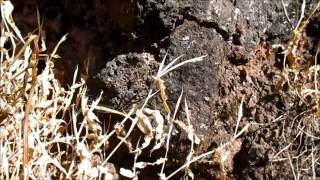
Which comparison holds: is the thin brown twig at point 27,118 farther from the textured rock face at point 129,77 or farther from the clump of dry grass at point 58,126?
the textured rock face at point 129,77

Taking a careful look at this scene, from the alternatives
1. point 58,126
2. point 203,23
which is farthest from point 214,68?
point 58,126

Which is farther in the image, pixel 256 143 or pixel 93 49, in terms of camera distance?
pixel 93 49

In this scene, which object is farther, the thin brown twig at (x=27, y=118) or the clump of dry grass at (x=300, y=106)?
the clump of dry grass at (x=300, y=106)

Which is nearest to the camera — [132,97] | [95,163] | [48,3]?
[95,163]

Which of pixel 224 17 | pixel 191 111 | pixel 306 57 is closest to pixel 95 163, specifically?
pixel 191 111

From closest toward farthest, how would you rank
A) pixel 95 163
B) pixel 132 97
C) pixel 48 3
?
pixel 95 163 → pixel 132 97 → pixel 48 3

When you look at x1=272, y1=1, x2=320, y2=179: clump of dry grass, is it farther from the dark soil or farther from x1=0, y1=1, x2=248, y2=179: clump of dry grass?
x1=0, y1=1, x2=248, y2=179: clump of dry grass

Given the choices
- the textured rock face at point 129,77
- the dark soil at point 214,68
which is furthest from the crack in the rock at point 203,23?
the textured rock face at point 129,77

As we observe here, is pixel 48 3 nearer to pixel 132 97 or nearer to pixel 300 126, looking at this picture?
pixel 132 97
